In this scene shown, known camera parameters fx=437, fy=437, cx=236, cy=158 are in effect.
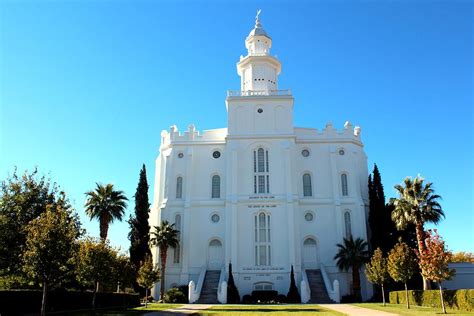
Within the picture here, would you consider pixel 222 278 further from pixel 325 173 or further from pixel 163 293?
pixel 325 173

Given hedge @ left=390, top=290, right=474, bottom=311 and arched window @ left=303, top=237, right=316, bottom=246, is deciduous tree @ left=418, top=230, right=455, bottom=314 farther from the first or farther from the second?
arched window @ left=303, top=237, right=316, bottom=246

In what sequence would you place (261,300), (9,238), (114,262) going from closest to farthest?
(9,238)
(114,262)
(261,300)

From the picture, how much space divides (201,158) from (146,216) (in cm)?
912

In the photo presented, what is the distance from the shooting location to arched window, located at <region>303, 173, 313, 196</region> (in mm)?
48250

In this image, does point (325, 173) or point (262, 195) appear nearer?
point (262, 195)

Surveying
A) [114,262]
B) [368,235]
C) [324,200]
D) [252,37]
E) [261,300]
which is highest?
[252,37]

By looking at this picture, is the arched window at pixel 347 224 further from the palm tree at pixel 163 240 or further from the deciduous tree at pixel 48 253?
the deciduous tree at pixel 48 253

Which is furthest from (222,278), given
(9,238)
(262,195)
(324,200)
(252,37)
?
(252,37)

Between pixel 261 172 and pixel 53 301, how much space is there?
2684 centimetres

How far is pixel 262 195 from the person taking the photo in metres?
45.6

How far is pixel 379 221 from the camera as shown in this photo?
44.1 meters

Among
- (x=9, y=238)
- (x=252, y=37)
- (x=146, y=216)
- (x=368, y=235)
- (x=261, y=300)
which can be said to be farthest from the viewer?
(x=252, y=37)

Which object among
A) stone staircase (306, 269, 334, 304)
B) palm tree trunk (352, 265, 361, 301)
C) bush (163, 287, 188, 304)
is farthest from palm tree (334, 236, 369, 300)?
bush (163, 287, 188, 304)

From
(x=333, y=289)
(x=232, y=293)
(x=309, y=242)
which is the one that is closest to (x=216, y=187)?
(x=309, y=242)
